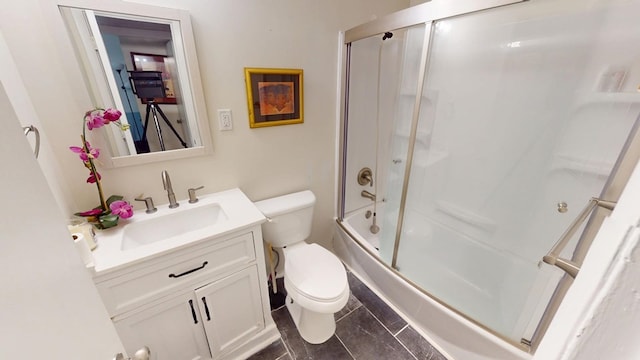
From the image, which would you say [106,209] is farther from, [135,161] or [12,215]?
[12,215]

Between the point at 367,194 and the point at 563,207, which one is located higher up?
the point at 563,207

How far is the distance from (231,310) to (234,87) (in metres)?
1.17

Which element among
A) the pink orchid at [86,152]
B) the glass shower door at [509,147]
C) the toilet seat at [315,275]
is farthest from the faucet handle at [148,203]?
the glass shower door at [509,147]

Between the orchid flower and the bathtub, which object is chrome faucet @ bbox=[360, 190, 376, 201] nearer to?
the bathtub

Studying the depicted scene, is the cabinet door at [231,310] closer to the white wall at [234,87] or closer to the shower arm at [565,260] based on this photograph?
the white wall at [234,87]

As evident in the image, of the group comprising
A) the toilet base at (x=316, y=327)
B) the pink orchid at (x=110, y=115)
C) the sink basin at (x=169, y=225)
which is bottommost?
the toilet base at (x=316, y=327)

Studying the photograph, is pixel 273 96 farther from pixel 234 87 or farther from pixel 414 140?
pixel 414 140

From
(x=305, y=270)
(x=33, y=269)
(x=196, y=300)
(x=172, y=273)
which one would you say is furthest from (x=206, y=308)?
(x=33, y=269)

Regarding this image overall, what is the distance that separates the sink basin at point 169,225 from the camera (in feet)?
3.66

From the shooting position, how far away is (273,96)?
1426mm

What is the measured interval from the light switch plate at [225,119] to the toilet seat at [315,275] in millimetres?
842

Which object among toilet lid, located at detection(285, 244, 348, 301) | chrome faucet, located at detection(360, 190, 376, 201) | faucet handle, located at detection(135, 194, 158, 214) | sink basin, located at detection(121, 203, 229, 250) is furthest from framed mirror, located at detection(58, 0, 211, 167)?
chrome faucet, located at detection(360, 190, 376, 201)

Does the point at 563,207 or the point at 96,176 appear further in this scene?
the point at 563,207

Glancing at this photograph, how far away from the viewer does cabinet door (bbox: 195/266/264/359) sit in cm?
Answer: 112
